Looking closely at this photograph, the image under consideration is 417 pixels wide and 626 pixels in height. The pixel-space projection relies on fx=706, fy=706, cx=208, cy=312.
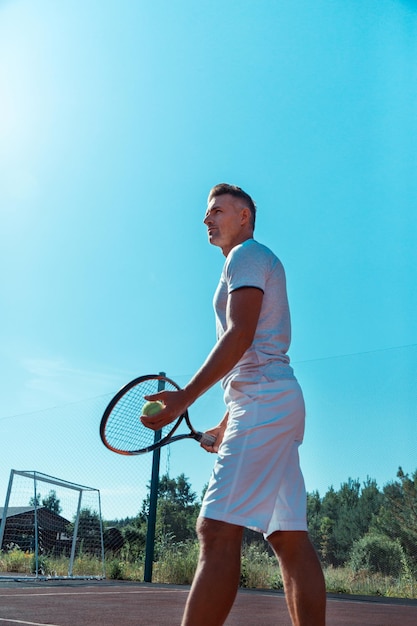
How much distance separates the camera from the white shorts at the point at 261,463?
4.81ft

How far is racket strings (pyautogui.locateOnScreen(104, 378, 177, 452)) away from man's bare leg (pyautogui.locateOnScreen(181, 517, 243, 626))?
61 cm

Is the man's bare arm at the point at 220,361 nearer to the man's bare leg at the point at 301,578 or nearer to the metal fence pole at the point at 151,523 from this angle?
the man's bare leg at the point at 301,578

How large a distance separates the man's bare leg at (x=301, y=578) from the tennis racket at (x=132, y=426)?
13.7 inches

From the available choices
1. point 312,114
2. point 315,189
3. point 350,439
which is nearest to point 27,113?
point 312,114

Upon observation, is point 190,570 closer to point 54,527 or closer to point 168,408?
point 54,527

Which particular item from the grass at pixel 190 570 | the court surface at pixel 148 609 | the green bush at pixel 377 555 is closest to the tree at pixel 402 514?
the green bush at pixel 377 555

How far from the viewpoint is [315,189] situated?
21.1 ft

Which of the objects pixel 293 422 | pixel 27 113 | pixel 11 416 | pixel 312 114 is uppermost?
pixel 312 114

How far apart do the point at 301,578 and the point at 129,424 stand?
2.75 feet

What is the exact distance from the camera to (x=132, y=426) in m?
2.27

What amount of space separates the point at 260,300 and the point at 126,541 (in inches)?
277

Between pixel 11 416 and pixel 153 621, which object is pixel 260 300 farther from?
pixel 11 416

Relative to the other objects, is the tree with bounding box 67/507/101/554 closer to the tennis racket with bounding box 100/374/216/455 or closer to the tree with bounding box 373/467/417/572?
the tree with bounding box 373/467/417/572

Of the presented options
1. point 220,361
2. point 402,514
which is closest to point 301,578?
point 220,361
